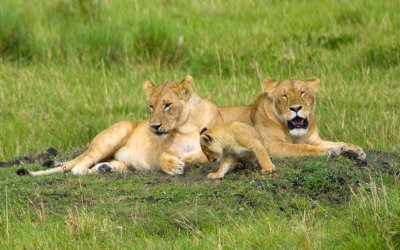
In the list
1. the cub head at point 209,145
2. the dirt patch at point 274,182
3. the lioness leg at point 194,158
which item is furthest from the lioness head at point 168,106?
the cub head at point 209,145

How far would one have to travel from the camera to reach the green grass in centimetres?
646

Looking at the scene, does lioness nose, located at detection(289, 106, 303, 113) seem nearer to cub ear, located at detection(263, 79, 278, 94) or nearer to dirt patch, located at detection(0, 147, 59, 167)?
cub ear, located at detection(263, 79, 278, 94)

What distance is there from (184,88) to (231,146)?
106 cm

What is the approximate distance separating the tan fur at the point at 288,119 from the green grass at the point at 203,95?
1.41ft

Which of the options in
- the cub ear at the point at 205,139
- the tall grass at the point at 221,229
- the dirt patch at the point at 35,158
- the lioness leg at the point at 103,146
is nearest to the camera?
the tall grass at the point at 221,229

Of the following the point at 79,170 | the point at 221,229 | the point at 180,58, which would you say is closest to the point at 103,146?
the point at 79,170

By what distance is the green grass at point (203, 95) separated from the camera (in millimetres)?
6457

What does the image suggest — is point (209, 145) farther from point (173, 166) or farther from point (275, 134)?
point (275, 134)

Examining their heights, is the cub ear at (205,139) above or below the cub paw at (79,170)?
above

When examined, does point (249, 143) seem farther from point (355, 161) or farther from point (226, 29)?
point (226, 29)

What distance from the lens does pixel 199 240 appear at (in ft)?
20.8

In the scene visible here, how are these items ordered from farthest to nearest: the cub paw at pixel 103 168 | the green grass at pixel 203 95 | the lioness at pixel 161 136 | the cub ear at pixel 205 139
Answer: the cub paw at pixel 103 168
the lioness at pixel 161 136
the cub ear at pixel 205 139
the green grass at pixel 203 95

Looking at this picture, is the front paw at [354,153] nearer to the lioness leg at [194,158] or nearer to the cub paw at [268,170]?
the cub paw at [268,170]

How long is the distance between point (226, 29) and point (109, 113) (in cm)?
265
